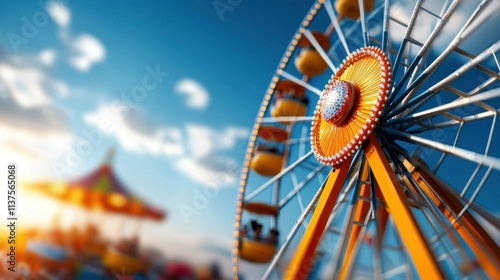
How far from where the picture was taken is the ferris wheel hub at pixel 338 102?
6.55m

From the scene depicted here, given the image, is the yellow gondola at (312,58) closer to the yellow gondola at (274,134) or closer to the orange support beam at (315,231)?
the yellow gondola at (274,134)

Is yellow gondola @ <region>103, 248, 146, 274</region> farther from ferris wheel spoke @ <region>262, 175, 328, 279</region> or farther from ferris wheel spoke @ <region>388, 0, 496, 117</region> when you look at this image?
ferris wheel spoke @ <region>388, 0, 496, 117</region>

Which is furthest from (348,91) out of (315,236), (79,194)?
(79,194)

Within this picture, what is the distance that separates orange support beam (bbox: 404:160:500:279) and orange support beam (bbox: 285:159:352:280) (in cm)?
134

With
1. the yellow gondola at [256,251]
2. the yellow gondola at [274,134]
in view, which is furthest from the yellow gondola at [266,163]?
the yellow gondola at [256,251]

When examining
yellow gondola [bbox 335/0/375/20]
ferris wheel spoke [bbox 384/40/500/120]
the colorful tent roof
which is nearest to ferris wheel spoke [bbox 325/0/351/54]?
yellow gondola [bbox 335/0/375/20]

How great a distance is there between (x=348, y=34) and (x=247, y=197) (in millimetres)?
3964

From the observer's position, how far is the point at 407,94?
6.49 m

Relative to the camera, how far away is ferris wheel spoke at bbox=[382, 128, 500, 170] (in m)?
4.62

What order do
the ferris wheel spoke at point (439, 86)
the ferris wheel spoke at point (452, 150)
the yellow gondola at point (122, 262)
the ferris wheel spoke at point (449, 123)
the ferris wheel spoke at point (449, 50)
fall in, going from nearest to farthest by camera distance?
the ferris wheel spoke at point (452, 150) < the ferris wheel spoke at point (439, 86) < the ferris wheel spoke at point (449, 50) < the ferris wheel spoke at point (449, 123) < the yellow gondola at point (122, 262)

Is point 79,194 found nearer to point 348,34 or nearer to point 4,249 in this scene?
point 4,249

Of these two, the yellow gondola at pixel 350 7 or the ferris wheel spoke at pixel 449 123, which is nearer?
the ferris wheel spoke at pixel 449 123

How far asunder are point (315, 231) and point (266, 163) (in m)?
3.72

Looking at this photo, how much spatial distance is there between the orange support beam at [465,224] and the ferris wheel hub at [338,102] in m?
1.54
